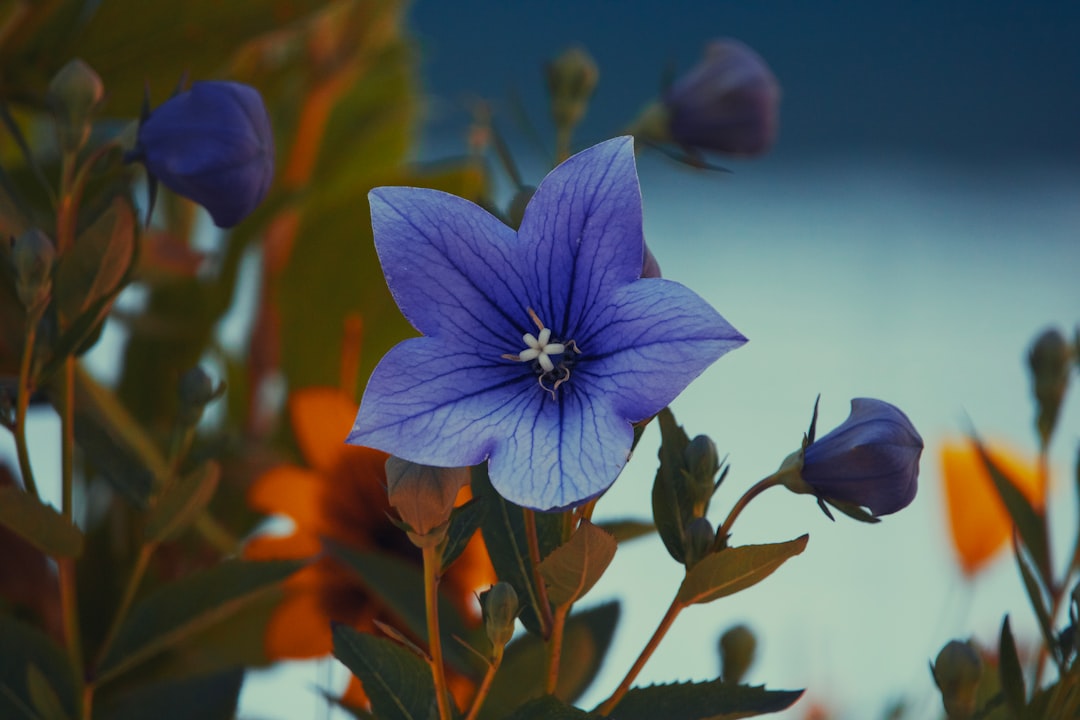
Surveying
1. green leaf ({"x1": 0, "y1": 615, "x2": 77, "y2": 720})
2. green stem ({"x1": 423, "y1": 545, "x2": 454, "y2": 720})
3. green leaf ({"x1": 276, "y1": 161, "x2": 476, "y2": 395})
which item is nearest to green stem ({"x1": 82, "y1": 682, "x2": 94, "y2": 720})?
green leaf ({"x1": 0, "y1": 615, "x2": 77, "y2": 720})

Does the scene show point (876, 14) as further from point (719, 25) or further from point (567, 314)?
point (567, 314)

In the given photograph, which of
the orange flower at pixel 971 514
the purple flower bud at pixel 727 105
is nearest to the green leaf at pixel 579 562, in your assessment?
the purple flower bud at pixel 727 105

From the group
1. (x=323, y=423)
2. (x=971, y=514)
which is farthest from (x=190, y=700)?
(x=971, y=514)

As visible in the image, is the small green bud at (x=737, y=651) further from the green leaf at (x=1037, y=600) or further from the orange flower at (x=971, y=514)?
the orange flower at (x=971, y=514)

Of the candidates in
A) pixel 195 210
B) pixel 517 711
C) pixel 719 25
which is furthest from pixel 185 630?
pixel 719 25

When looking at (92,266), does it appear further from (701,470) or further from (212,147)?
(701,470)

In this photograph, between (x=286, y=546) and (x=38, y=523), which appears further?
(x=286, y=546)

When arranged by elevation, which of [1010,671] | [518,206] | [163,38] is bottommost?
[1010,671]
